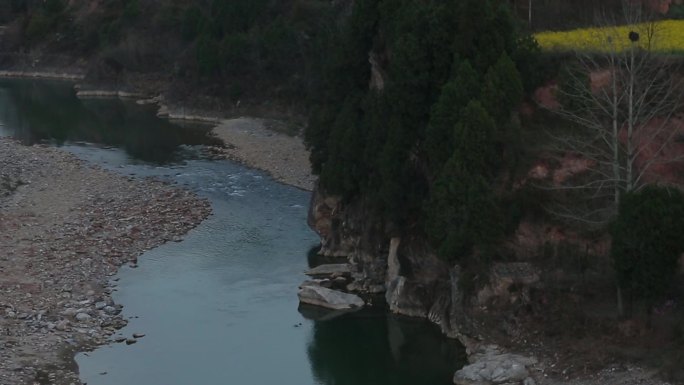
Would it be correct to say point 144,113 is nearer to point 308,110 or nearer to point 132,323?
point 308,110

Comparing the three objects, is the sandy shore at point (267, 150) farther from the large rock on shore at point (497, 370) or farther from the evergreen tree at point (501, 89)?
the large rock on shore at point (497, 370)

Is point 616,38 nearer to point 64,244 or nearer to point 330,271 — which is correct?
point 330,271

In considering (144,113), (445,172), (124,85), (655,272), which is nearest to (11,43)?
(124,85)

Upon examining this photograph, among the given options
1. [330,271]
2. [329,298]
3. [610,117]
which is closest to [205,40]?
[330,271]

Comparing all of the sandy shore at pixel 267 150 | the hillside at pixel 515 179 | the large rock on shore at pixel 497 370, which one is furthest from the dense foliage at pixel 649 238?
the sandy shore at pixel 267 150

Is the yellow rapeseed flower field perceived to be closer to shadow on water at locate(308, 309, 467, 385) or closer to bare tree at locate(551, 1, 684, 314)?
bare tree at locate(551, 1, 684, 314)
